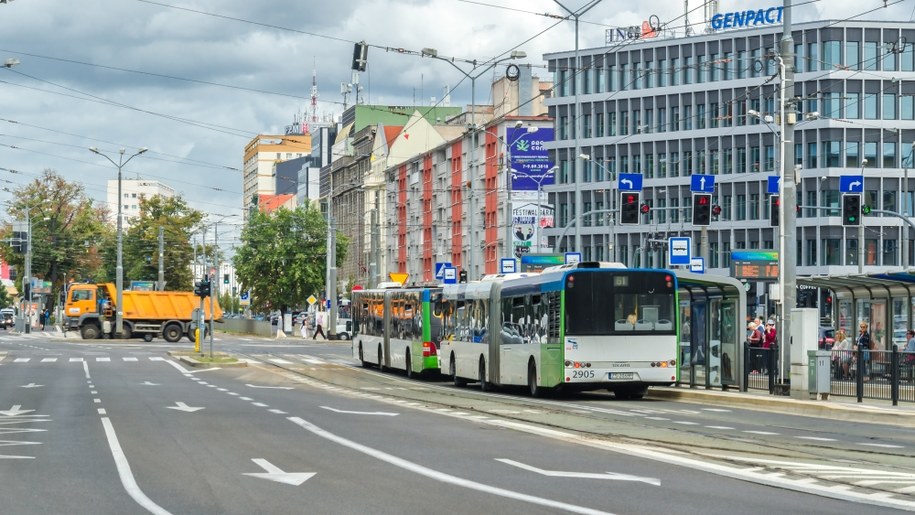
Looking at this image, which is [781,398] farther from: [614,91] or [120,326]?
[614,91]

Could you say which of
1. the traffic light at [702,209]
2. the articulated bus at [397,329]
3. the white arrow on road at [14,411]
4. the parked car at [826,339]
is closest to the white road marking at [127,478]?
the white arrow on road at [14,411]

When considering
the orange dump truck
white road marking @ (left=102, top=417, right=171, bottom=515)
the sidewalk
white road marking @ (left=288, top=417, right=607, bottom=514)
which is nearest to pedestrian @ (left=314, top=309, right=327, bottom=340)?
the orange dump truck

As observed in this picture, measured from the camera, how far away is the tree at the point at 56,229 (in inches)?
4523

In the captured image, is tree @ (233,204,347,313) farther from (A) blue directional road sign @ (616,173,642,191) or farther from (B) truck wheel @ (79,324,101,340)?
(A) blue directional road sign @ (616,173,642,191)

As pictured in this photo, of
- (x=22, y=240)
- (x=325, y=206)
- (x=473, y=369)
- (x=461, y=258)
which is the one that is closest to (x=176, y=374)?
(x=473, y=369)

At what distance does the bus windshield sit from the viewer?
30375 mm

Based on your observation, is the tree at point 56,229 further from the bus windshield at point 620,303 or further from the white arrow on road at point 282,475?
the white arrow on road at point 282,475

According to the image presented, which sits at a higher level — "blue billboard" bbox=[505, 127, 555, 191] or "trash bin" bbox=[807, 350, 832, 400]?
"blue billboard" bbox=[505, 127, 555, 191]

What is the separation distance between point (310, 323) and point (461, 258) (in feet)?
48.3

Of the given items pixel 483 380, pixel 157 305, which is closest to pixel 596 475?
pixel 483 380

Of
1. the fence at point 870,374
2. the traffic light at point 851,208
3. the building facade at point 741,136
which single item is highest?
the building facade at point 741,136

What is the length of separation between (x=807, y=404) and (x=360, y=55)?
15099 millimetres

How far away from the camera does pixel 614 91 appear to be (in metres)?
103

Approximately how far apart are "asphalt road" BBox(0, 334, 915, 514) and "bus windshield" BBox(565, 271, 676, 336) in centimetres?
162
